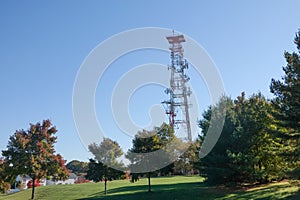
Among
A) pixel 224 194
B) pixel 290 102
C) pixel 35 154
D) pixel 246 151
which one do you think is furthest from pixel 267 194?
pixel 35 154

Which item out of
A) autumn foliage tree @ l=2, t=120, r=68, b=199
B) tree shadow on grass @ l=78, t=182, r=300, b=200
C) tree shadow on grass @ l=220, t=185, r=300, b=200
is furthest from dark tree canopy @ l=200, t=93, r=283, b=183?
autumn foliage tree @ l=2, t=120, r=68, b=199

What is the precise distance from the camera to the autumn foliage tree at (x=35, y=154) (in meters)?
25.4

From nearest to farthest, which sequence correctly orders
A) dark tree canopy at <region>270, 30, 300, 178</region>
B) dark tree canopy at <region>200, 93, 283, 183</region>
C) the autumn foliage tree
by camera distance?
dark tree canopy at <region>270, 30, 300, 178</region>, dark tree canopy at <region>200, 93, 283, 183</region>, the autumn foliage tree

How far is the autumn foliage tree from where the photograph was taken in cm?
2536

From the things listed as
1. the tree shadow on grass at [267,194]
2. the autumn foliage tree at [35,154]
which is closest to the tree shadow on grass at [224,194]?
the tree shadow on grass at [267,194]

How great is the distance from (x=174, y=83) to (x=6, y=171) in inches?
936

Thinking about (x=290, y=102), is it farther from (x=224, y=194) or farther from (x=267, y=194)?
(x=224, y=194)

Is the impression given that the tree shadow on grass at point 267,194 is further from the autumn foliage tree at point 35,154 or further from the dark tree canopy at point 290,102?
the autumn foliage tree at point 35,154

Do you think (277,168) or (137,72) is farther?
(137,72)

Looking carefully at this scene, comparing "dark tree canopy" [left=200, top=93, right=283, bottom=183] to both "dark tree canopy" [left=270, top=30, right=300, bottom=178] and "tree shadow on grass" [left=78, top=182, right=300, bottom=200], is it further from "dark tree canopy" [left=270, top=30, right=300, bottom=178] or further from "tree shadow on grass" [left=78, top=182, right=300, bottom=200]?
"dark tree canopy" [left=270, top=30, right=300, bottom=178]

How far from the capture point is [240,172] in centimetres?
2008

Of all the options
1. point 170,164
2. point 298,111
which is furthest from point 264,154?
point 170,164

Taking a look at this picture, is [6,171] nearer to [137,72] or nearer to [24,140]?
[24,140]

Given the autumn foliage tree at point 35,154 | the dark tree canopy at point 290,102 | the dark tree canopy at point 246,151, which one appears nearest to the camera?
the dark tree canopy at point 290,102
